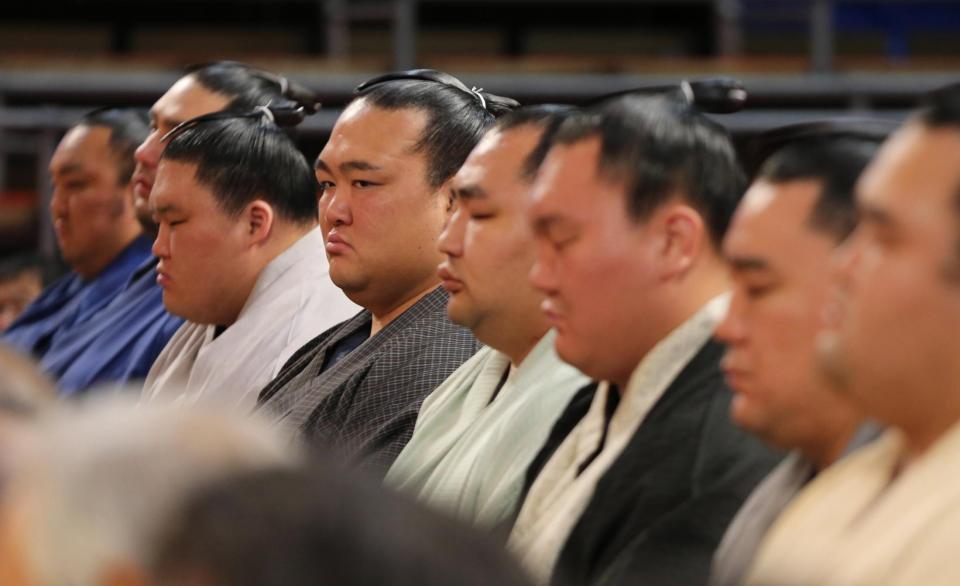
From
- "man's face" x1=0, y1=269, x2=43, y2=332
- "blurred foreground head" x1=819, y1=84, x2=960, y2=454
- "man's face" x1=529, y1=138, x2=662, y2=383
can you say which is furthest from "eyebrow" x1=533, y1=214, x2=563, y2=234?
"man's face" x1=0, y1=269, x2=43, y2=332

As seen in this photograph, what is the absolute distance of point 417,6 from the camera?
7.25 m

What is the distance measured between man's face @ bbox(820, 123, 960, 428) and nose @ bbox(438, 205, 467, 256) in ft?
2.96

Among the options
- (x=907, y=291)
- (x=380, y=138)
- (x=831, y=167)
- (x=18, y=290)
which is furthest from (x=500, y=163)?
(x=18, y=290)

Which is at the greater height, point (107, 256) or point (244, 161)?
point (244, 161)

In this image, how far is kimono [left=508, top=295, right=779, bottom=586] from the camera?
1477 millimetres

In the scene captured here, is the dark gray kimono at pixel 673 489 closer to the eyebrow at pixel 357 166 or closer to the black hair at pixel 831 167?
the black hair at pixel 831 167

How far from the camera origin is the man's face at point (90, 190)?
3.78m

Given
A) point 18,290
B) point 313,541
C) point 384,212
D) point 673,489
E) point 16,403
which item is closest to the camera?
point 313,541

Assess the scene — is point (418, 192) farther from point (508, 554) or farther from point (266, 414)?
point (508, 554)

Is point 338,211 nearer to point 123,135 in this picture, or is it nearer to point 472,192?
point 472,192

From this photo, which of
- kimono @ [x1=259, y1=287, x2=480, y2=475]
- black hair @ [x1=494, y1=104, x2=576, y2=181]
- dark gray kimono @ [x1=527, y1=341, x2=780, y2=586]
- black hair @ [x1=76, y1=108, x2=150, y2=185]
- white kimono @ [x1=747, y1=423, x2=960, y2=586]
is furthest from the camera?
black hair @ [x1=76, y1=108, x2=150, y2=185]

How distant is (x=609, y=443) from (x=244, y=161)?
1.48 metres

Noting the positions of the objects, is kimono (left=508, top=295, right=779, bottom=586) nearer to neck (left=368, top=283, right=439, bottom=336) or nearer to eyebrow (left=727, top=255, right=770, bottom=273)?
eyebrow (left=727, top=255, right=770, bottom=273)

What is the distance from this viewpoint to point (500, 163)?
2.03 metres
